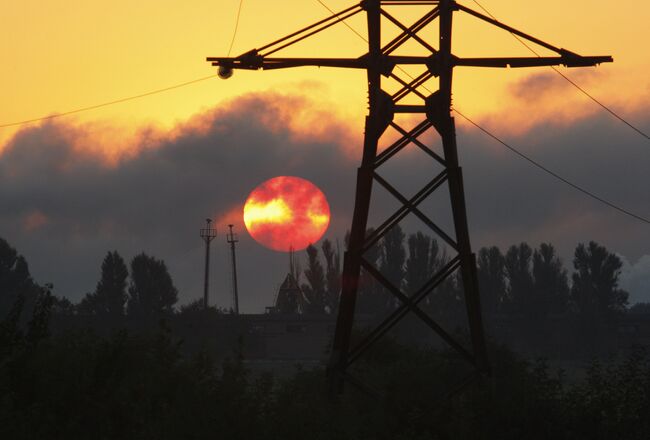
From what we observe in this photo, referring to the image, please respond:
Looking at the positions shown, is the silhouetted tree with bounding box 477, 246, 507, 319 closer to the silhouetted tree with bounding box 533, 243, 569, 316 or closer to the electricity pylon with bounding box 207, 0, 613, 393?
the silhouetted tree with bounding box 533, 243, 569, 316

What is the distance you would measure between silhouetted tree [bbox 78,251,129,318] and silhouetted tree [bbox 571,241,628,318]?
48.6 metres

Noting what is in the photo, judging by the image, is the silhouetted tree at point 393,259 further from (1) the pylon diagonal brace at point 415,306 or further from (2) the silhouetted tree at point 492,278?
(1) the pylon diagonal brace at point 415,306

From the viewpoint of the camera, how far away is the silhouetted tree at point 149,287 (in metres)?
108

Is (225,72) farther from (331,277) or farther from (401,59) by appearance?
(331,277)

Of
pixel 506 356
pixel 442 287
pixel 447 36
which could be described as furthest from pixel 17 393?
pixel 442 287

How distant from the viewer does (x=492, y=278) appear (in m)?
113

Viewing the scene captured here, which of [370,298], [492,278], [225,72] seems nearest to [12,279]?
[370,298]

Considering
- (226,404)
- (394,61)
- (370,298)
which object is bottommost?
(226,404)

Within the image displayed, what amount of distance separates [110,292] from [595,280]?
5207 cm

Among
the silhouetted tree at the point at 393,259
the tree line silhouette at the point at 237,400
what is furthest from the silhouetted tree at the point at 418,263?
the tree line silhouette at the point at 237,400

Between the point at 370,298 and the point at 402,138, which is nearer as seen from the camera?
the point at 402,138

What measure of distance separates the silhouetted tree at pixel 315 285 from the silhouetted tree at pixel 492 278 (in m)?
17.3

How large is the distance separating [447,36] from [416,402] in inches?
313

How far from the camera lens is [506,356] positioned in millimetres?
31859
